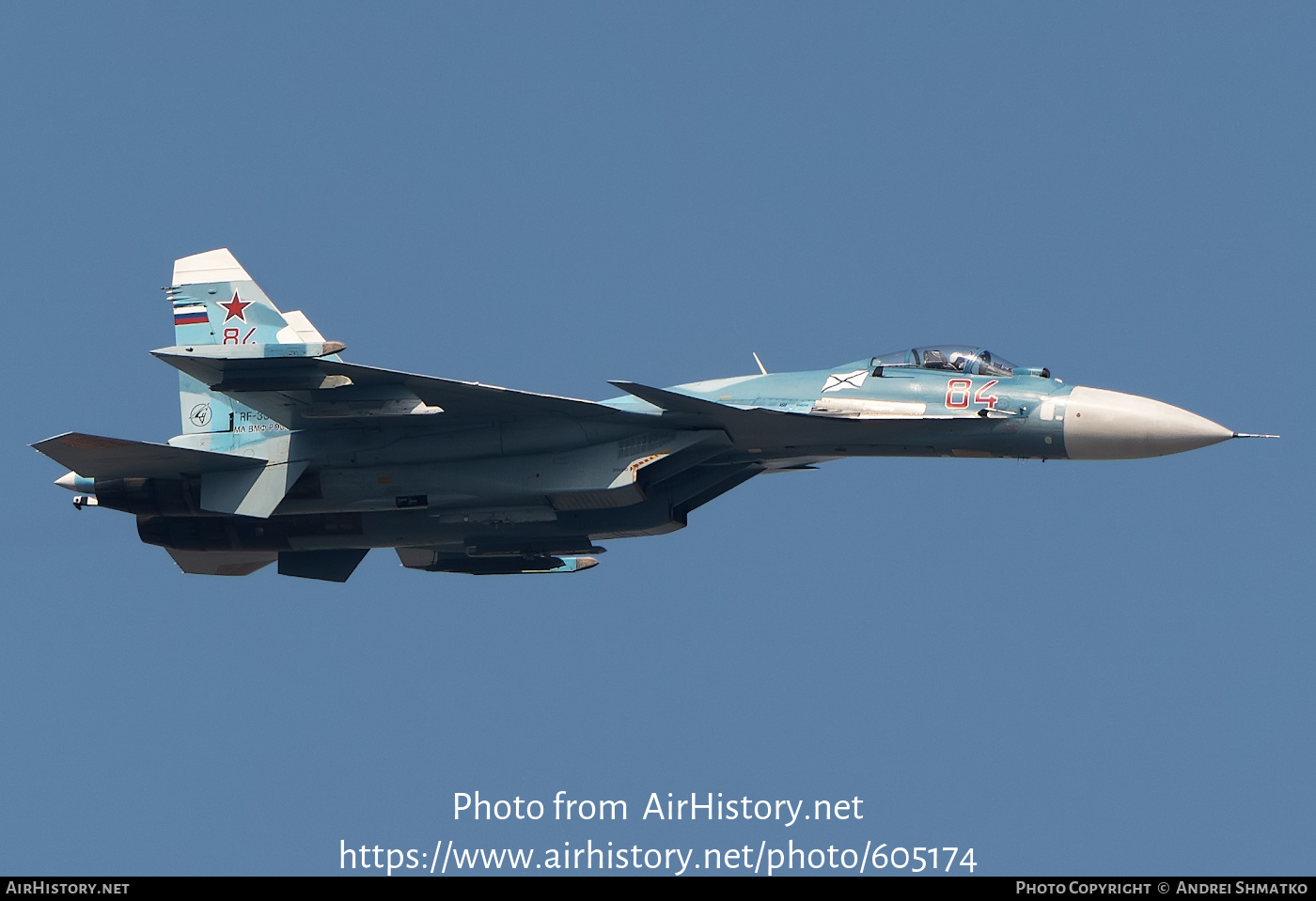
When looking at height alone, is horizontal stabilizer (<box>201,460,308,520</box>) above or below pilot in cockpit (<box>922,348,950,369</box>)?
below

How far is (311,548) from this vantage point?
1073 inches

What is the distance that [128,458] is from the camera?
25.8 metres

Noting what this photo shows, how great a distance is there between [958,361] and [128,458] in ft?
32.6

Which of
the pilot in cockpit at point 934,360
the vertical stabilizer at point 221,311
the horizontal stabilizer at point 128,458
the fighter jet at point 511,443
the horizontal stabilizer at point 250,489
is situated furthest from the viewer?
the vertical stabilizer at point 221,311

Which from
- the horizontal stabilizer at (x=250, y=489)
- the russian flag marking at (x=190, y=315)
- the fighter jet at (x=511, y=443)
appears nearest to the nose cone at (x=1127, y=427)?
the fighter jet at (x=511, y=443)

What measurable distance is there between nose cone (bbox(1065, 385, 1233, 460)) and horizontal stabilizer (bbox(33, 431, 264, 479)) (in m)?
9.72

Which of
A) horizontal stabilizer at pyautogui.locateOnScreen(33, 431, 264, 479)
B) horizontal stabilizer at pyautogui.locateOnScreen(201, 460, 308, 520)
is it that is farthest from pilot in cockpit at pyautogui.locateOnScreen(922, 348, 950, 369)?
horizontal stabilizer at pyautogui.locateOnScreen(33, 431, 264, 479)

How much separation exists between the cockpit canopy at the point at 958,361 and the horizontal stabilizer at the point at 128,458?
26.0 feet

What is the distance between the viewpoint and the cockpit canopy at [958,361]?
2494 centimetres

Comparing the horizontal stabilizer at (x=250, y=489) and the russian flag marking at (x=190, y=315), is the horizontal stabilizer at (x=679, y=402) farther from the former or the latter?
the russian flag marking at (x=190, y=315)

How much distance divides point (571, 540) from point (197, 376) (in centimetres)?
518

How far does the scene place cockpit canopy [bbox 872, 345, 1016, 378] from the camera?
24.9m

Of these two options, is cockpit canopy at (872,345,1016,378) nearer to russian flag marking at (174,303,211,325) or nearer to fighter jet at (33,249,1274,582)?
fighter jet at (33,249,1274,582)
